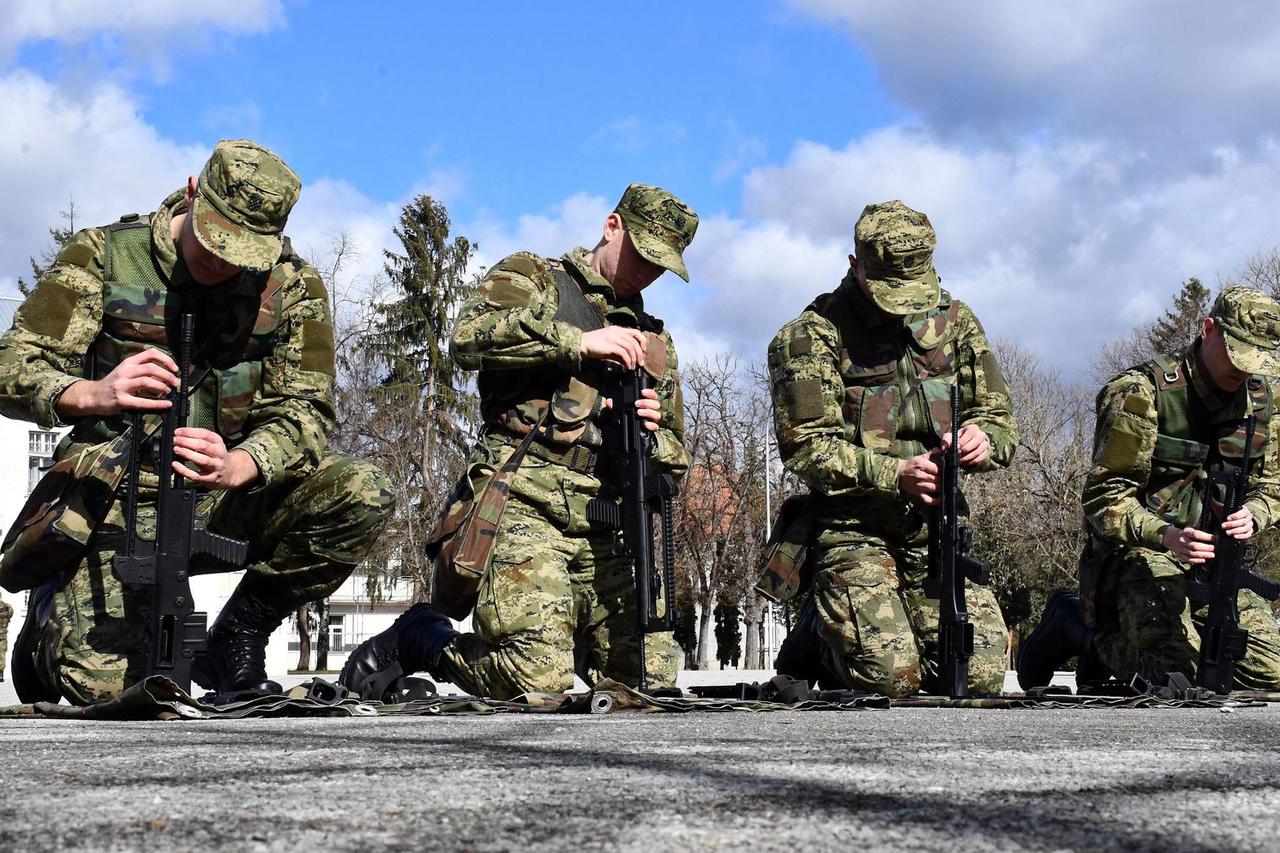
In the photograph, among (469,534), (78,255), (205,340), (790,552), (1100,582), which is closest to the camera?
(78,255)

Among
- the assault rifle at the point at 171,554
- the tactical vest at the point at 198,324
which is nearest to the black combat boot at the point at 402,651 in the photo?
the assault rifle at the point at 171,554

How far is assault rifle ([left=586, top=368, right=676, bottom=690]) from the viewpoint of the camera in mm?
6259

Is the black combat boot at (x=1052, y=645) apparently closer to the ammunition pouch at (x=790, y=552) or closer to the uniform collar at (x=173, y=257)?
the ammunition pouch at (x=790, y=552)

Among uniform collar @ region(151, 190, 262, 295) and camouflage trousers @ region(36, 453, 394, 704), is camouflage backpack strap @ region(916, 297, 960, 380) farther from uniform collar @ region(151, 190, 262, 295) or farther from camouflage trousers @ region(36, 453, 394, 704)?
uniform collar @ region(151, 190, 262, 295)

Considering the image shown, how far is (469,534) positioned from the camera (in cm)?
612

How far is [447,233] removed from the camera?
43438 mm

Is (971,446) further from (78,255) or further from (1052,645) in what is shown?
(78,255)

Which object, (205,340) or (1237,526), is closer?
(205,340)

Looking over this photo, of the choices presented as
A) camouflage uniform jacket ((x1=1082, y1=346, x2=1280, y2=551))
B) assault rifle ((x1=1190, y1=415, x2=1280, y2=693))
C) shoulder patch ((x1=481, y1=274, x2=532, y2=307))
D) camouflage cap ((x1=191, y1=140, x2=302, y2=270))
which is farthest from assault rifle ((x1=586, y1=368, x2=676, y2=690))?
assault rifle ((x1=1190, y1=415, x2=1280, y2=693))

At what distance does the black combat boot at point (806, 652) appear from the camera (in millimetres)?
7375

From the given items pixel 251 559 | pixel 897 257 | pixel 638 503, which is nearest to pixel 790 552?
pixel 638 503

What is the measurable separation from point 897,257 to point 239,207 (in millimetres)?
2867

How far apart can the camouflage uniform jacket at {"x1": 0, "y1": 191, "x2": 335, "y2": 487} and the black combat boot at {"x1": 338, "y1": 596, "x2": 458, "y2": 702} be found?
0.82 metres

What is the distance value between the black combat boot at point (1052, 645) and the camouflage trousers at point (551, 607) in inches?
97.8
